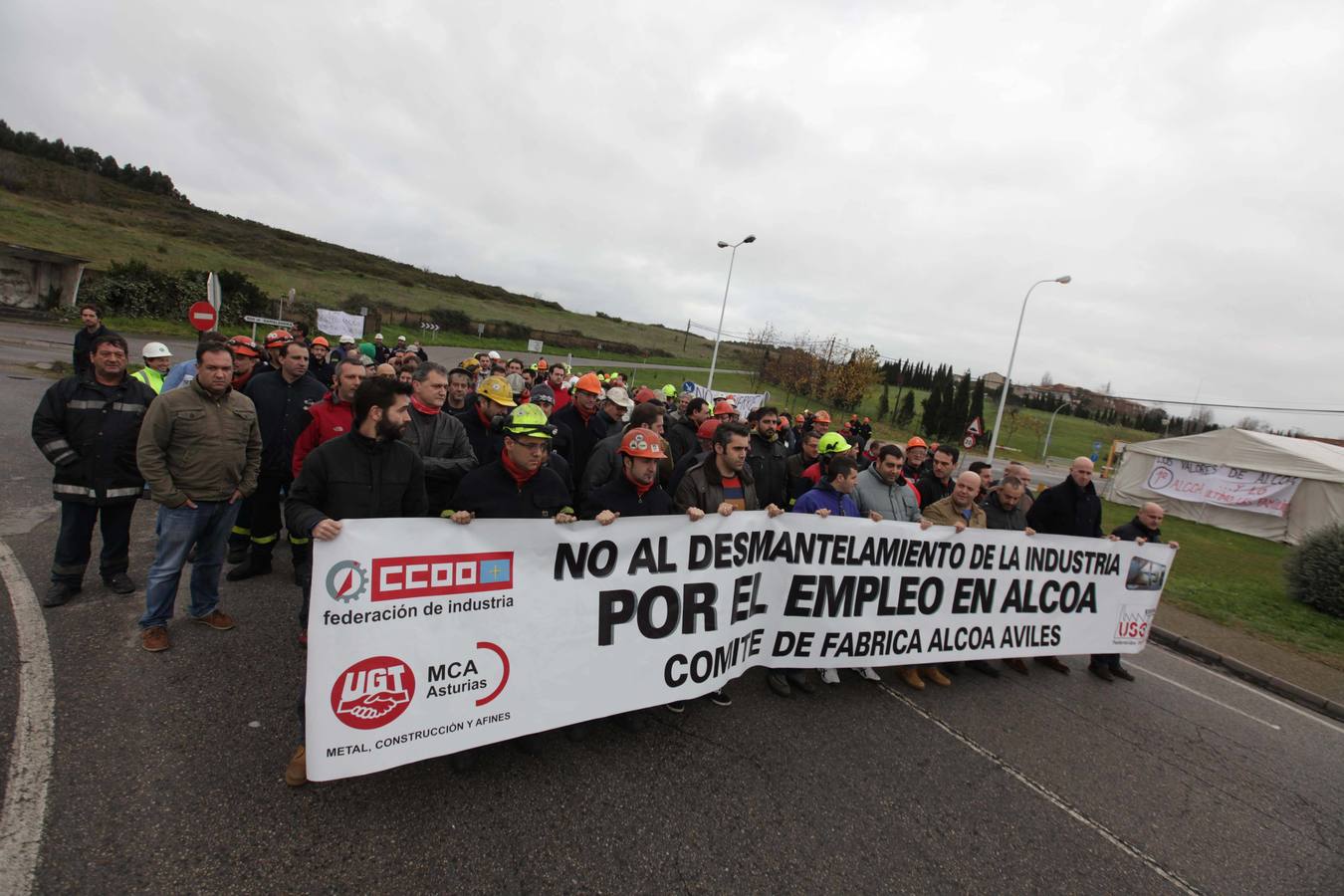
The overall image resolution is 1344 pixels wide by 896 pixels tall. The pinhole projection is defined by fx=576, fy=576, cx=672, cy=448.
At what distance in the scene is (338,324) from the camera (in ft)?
87.9

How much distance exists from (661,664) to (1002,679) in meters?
3.70

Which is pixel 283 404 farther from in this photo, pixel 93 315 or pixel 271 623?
pixel 93 315

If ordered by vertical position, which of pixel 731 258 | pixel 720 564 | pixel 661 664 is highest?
pixel 731 258

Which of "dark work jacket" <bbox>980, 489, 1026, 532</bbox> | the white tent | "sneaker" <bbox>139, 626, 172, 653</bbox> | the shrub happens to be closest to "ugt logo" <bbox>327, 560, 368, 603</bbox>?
"sneaker" <bbox>139, 626, 172, 653</bbox>

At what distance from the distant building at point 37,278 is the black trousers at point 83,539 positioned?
29.6 metres

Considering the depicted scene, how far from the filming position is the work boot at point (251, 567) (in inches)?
192

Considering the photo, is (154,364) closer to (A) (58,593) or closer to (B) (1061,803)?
(A) (58,593)

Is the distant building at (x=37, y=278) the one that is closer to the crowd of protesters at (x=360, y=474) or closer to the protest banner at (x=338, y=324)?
the protest banner at (x=338, y=324)

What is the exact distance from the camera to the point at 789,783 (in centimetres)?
332

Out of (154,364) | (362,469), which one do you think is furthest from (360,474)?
(154,364)

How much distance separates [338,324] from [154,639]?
1068 inches

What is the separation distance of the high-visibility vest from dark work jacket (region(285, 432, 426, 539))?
16.6 ft

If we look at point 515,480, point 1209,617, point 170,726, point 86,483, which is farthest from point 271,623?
point 1209,617

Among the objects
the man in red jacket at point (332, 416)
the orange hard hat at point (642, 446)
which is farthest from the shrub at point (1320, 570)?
the man in red jacket at point (332, 416)
